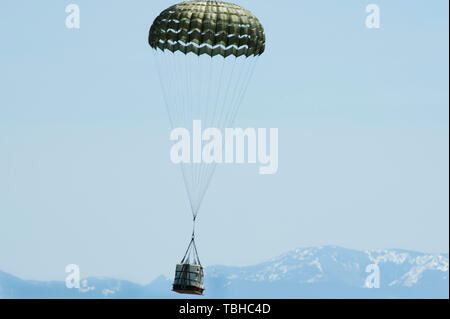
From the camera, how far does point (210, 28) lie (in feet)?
227

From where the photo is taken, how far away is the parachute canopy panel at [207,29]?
227 ft

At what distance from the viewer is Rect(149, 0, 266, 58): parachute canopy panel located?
227ft

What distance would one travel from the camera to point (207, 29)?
2721 inches
